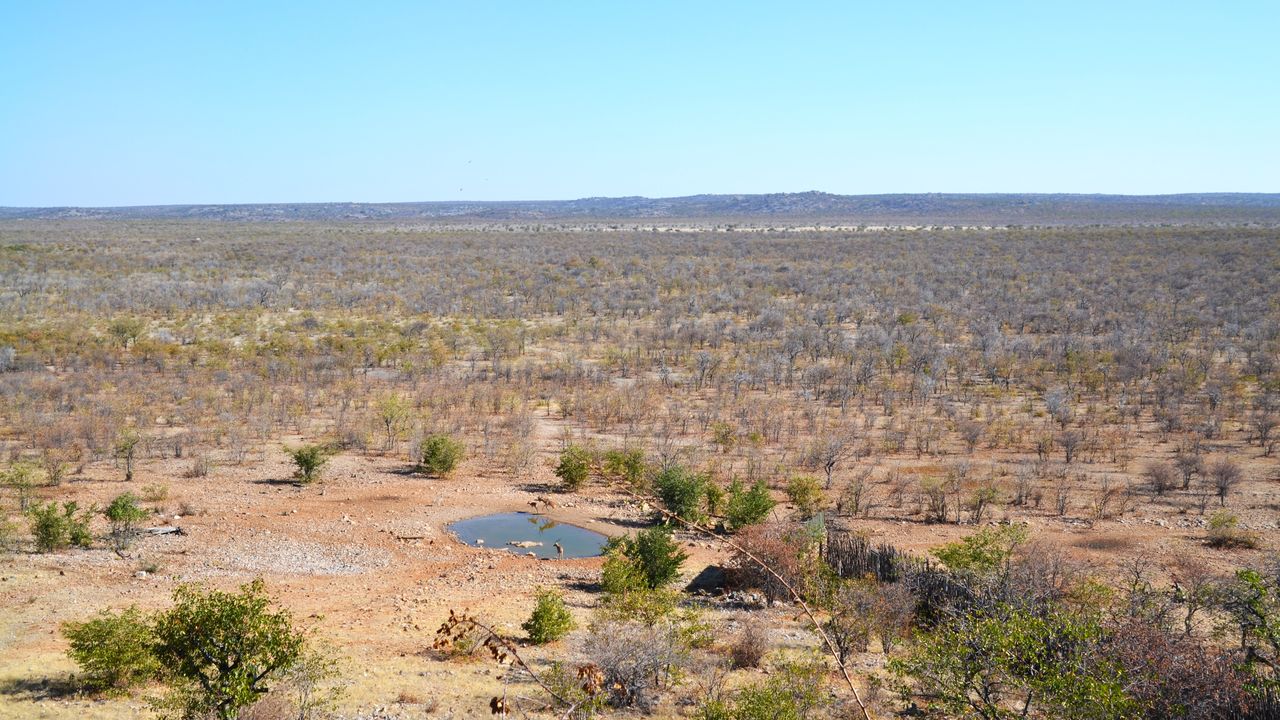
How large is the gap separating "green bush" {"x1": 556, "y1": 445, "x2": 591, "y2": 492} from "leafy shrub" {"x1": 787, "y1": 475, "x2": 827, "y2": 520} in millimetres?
4048

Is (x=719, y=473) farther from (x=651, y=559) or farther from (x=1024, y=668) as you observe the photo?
(x=1024, y=668)

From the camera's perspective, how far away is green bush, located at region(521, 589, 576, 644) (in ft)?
35.1

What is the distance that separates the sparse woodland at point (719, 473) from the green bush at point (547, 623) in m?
0.03

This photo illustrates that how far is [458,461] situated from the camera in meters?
18.7

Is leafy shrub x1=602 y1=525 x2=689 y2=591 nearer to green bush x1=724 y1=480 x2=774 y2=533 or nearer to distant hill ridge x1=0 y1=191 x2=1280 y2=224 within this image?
green bush x1=724 y1=480 x2=774 y2=533

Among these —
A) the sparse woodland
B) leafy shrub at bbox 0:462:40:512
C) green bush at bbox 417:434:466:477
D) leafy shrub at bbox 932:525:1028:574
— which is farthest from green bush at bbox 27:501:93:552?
leafy shrub at bbox 932:525:1028:574

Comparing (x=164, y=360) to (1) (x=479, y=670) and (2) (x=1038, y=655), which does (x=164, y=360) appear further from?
A: (2) (x=1038, y=655)

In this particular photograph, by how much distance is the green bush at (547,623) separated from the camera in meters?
10.7

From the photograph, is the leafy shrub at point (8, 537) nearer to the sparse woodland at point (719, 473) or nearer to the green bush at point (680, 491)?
the sparse woodland at point (719, 473)

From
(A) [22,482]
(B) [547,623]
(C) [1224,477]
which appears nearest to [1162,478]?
(C) [1224,477]

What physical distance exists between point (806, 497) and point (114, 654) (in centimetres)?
1119

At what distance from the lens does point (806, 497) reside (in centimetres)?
1606

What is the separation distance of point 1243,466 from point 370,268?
46.8m

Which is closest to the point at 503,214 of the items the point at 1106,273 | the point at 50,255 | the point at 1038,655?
the point at 50,255
